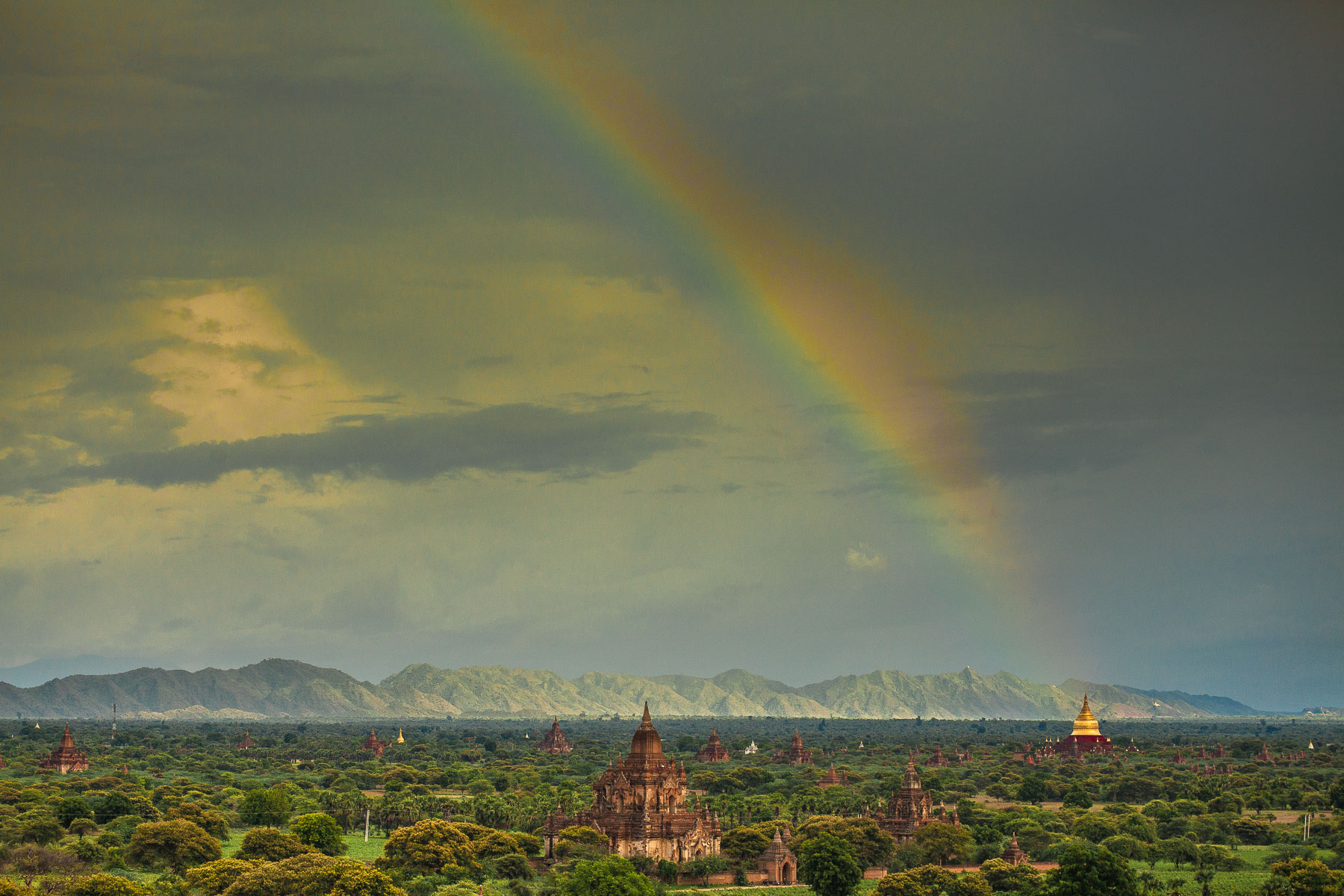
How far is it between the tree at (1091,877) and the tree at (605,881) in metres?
24.4

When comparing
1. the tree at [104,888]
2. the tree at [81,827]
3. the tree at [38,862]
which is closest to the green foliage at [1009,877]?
the tree at [104,888]

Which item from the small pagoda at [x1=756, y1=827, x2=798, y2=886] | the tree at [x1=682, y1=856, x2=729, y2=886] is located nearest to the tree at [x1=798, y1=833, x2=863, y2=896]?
the small pagoda at [x1=756, y1=827, x2=798, y2=886]

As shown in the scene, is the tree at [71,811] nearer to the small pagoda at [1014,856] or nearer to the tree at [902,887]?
the tree at [902,887]

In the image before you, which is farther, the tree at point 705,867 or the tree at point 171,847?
the tree at point 171,847

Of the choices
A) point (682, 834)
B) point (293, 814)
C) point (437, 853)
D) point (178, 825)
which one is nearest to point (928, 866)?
point (682, 834)

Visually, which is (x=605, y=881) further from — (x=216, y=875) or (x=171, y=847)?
(x=171, y=847)

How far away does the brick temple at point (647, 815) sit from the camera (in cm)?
10331

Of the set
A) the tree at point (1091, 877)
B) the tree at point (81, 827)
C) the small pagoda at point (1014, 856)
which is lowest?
the tree at point (81, 827)

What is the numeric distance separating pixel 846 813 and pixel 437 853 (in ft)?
191

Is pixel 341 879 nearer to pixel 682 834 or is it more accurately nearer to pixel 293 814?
pixel 682 834

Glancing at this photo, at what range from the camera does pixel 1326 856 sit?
362ft

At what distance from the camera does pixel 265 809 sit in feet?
443

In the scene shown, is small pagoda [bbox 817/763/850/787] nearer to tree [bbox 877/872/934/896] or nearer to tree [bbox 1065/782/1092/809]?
tree [bbox 1065/782/1092/809]

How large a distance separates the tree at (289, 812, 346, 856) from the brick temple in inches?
642
